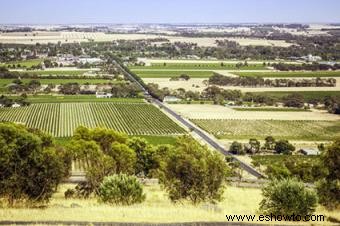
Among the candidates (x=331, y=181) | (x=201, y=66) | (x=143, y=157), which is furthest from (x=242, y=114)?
(x=201, y=66)

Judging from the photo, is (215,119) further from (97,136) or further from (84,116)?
(97,136)

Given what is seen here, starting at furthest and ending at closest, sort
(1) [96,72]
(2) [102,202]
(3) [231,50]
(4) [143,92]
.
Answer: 1. (3) [231,50]
2. (1) [96,72]
3. (4) [143,92]
4. (2) [102,202]

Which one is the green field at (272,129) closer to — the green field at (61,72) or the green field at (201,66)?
the green field at (61,72)

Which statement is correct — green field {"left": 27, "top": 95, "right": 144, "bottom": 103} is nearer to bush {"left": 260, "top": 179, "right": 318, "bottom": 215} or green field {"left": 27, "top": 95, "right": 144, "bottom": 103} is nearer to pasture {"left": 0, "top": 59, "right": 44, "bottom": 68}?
pasture {"left": 0, "top": 59, "right": 44, "bottom": 68}

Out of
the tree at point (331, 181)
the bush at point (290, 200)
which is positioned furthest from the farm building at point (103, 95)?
the bush at point (290, 200)

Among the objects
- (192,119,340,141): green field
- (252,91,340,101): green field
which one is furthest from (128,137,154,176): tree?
(252,91,340,101): green field

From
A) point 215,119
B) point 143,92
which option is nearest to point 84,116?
point 215,119
